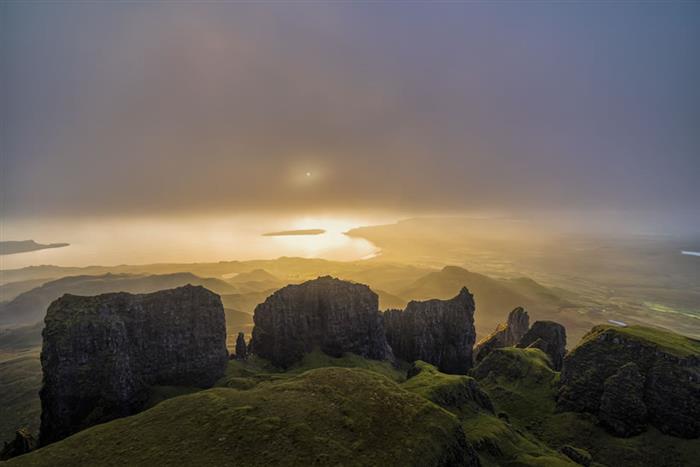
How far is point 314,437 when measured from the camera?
48.2 meters

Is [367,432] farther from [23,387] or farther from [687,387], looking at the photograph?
[23,387]

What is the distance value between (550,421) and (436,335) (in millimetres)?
50285

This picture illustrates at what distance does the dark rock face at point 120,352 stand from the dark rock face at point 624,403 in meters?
108

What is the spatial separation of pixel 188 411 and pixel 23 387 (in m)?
167

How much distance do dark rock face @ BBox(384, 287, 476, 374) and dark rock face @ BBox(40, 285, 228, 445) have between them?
238 feet

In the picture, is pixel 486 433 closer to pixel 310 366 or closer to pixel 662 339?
pixel 310 366

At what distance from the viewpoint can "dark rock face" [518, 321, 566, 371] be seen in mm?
143500

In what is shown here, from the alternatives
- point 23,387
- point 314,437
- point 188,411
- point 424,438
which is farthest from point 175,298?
point 23,387

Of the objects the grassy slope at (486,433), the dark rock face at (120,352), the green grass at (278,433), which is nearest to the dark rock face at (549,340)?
the grassy slope at (486,433)

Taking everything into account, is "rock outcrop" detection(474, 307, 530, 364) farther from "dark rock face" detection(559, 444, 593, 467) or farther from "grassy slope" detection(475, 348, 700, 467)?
"dark rock face" detection(559, 444, 593, 467)

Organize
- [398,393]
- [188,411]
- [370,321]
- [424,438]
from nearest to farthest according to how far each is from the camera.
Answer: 1. [424,438]
2. [188,411]
3. [398,393]
4. [370,321]

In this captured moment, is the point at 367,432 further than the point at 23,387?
No

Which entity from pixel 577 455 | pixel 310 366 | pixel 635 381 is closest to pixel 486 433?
pixel 577 455

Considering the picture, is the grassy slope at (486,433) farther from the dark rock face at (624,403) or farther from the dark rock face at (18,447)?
the dark rock face at (18,447)
